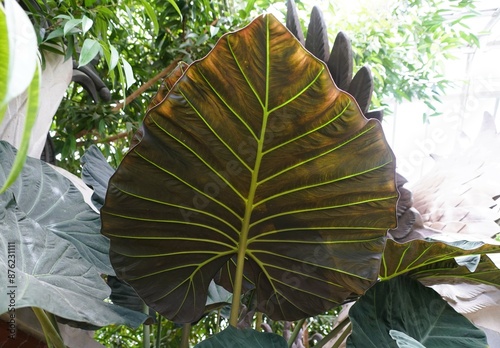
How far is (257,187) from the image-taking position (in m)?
0.73

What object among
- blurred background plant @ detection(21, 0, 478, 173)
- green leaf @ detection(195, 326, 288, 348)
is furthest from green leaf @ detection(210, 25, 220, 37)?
green leaf @ detection(195, 326, 288, 348)

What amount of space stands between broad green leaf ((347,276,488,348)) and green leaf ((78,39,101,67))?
28.2 inches

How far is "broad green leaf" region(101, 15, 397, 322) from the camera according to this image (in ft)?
1.99

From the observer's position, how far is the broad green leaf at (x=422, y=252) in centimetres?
75

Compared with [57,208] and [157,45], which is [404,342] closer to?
[57,208]

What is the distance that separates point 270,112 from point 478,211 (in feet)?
1.80

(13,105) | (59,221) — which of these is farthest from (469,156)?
(13,105)

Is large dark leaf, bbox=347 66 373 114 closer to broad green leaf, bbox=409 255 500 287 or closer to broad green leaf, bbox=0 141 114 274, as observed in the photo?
broad green leaf, bbox=409 255 500 287

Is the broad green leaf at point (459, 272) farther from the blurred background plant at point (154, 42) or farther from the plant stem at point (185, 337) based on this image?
the blurred background plant at point (154, 42)

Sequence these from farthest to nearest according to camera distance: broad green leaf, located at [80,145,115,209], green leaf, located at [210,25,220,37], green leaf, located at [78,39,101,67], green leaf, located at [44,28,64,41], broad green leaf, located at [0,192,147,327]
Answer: green leaf, located at [210,25,220,37] → green leaf, located at [44,28,64,41] → green leaf, located at [78,39,101,67] → broad green leaf, located at [80,145,115,209] → broad green leaf, located at [0,192,147,327]

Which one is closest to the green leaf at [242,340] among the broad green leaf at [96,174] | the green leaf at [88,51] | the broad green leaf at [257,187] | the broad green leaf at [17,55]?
the broad green leaf at [257,187]

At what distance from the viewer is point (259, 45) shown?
57cm

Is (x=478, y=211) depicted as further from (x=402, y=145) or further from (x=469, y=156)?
(x=402, y=145)

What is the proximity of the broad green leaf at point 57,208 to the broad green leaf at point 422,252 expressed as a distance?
48cm
